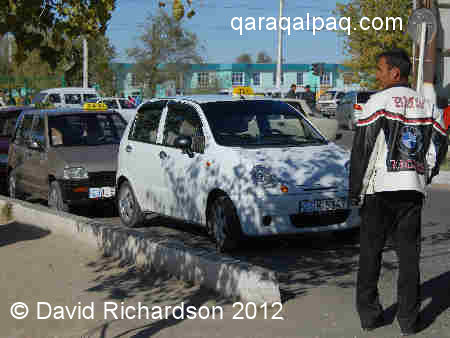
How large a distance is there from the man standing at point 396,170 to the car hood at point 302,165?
2.59 metres

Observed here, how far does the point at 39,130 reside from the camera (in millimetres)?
12289

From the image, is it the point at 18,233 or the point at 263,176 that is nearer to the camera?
the point at 263,176

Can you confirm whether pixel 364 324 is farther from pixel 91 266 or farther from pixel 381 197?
pixel 91 266

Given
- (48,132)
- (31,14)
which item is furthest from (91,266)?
(48,132)

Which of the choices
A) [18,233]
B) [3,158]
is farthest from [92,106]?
[18,233]

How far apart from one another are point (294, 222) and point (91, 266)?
2.10m

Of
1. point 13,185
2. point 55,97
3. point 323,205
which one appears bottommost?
point 13,185

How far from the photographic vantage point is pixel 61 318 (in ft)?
20.5

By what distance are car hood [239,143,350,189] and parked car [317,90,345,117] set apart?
38854 millimetres

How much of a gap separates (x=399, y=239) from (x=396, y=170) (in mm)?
466

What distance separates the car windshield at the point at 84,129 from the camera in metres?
12.0

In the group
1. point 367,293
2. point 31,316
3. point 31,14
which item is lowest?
point 31,316

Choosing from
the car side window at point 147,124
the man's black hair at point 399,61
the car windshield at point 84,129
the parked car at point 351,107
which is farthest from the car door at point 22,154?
the parked car at point 351,107

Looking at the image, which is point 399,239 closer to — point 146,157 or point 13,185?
point 146,157
